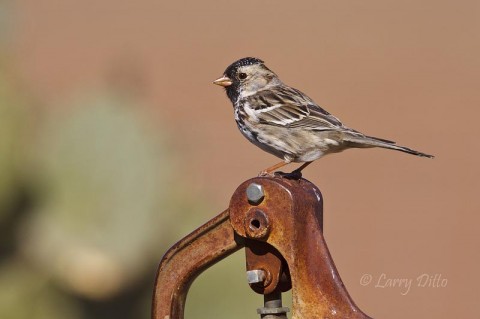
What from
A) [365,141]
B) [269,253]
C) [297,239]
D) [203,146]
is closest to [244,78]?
[365,141]

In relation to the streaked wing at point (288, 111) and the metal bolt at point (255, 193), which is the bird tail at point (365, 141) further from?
the metal bolt at point (255, 193)

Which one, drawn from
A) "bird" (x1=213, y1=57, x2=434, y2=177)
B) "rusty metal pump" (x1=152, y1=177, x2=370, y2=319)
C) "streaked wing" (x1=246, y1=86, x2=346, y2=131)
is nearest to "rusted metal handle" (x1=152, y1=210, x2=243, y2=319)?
"rusty metal pump" (x1=152, y1=177, x2=370, y2=319)

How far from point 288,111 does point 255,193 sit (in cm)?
307

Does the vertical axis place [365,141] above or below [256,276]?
above

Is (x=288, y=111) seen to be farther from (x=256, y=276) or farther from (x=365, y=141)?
(x=256, y=276)

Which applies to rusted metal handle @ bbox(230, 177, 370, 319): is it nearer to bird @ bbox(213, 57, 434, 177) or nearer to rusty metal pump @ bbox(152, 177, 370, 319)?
rusty metal pump @ bbox(152, 177, 370, 319)

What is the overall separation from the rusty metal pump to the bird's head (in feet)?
9.94

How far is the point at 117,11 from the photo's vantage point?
2530 centimetres

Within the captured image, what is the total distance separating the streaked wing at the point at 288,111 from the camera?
617cm

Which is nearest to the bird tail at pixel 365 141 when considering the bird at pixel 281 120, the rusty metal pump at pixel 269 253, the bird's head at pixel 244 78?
the bird at pixel 281 120

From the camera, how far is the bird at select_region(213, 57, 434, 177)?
19.6 ft

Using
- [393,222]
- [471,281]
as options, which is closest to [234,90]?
[471,281]

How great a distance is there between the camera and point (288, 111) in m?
6.35

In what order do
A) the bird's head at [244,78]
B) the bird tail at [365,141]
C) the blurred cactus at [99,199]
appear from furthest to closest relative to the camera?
1. the blurred cactus at [99,199]
2. the bird's head at [244,78]
3. the bird tail at [365,141]
